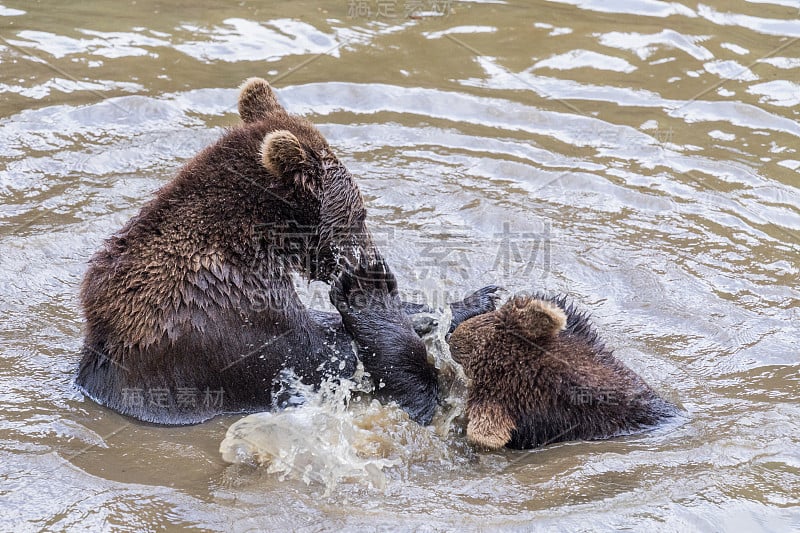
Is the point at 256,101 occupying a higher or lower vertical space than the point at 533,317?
higher

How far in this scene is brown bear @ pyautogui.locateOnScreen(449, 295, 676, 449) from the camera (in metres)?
6.38

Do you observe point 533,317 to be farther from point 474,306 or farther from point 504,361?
point 474,306

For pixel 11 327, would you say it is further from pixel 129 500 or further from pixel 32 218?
pixel 129 500

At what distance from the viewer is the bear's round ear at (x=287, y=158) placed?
6.14m

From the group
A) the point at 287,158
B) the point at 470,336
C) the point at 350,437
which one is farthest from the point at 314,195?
the point at 350,437

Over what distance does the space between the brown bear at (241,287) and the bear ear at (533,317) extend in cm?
84

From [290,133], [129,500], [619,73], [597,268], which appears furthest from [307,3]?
[129,500]

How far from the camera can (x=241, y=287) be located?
6.38m

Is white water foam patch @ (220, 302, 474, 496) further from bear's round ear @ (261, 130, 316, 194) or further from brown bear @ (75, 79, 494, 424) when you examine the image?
bear's round ear @ (261, 130, 316, 194)

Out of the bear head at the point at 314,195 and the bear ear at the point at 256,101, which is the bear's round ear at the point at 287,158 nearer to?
the bear head at the point at 314,195

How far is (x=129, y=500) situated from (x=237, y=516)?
72 cm

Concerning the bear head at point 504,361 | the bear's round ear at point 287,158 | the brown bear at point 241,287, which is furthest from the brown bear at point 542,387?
the bear's round ear at point 287,158

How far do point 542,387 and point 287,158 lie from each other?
2413 millimetres

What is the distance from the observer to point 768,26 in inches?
544
